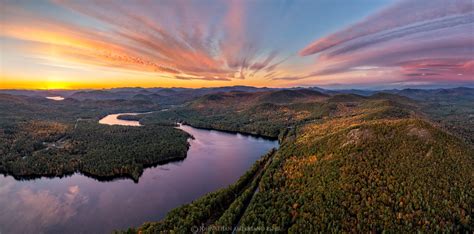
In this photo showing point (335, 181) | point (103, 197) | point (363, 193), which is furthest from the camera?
point (103, 197)

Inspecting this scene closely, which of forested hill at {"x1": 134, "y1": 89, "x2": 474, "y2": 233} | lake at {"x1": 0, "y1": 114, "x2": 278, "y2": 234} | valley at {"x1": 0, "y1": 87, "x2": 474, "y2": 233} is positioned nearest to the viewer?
forested hill at {"x1": 134, "y1": 89, "x2": 474, "y2": 233}

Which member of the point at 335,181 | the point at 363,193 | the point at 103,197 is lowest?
the point at 103,197

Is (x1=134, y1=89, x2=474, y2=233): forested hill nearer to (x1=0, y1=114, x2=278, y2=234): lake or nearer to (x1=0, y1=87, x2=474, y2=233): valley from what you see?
(x1=0, y1=87, x2=474, y2=233): valley

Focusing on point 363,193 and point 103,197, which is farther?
point 103,197

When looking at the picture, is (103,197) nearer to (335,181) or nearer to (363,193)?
(335,181)

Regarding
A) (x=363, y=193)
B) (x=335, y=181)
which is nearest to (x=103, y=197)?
(x=335, y=181)

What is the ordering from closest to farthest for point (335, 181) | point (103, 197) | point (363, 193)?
→ point (363, 193) → point (335, 181) → point (103, 197)

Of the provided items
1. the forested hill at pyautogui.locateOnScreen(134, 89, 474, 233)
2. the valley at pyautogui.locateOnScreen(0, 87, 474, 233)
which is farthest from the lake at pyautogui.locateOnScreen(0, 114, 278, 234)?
the forested hill at pyautogui.locateOnScreen(134, 89, 474, 233)

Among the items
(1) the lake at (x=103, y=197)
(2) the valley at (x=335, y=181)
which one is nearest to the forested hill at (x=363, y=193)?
(2) the valley at (x=335, y=181)

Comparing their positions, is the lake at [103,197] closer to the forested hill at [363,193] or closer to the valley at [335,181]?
the valley at [335,181]

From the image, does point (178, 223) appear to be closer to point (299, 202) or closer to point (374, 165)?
point (299, 202)
